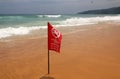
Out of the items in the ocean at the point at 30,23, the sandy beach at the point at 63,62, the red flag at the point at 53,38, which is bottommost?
the ocean at the point at 30,23

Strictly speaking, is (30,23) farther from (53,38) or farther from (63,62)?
(53,38)

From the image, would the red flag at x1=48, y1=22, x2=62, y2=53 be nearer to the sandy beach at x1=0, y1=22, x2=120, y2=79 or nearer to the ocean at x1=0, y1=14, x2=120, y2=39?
the sandy beach at x1=0, y1=22, x2=120, y2=79

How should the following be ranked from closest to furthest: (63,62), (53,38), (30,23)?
(53,38), (63,62), (30,23)

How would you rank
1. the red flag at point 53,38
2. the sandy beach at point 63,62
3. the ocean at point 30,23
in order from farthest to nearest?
the ocean at point 30,23 < the sandy beach at point 63,62 < the red flag at point 53,38

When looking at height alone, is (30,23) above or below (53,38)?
below

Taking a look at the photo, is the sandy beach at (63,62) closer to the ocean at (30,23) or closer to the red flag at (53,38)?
the red flag at (53,38)

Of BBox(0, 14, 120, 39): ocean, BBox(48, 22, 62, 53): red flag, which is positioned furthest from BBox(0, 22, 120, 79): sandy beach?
BBox(0, 14, 120, 39): ocean

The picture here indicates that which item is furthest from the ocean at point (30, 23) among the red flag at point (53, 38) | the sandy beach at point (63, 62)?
the red flag at point (53, 38)

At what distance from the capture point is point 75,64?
6172mm

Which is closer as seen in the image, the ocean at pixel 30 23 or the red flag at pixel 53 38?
the red flag at pixel 53 38

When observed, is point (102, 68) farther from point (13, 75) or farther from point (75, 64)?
point (13, 75)

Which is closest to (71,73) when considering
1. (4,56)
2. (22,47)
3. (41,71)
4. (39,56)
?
(41,71)

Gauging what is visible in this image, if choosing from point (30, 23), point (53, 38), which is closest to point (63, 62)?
point (53, 38)

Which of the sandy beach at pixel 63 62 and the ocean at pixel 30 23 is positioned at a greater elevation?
the sandy beach at pixel 63 62
